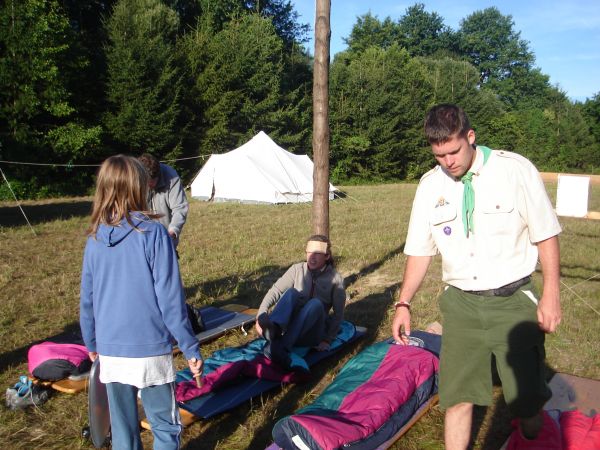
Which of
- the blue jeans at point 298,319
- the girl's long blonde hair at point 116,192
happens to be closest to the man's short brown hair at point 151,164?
the blue jeans at point 298,319

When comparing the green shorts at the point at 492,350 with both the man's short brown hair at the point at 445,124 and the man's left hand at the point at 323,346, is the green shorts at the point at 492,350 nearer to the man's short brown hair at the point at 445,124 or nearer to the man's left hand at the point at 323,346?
the man's short brown hair at the point at 445,124

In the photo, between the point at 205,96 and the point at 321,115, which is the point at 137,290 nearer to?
the point at 321,115

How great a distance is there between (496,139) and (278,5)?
63.5 ft

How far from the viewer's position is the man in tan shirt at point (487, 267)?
7.93 feet

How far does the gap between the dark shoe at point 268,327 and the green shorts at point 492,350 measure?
5.42 feet

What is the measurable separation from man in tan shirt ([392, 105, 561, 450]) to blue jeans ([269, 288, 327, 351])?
5.40 ft

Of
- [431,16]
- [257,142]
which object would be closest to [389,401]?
[257,142]

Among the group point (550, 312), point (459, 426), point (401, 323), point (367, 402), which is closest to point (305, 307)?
point (367, 402)

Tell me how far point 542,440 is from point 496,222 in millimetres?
1272

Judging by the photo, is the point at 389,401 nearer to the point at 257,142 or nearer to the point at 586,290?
the point at 586,290

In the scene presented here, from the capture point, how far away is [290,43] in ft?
124

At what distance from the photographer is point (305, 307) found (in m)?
4.24

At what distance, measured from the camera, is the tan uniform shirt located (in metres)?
2.43

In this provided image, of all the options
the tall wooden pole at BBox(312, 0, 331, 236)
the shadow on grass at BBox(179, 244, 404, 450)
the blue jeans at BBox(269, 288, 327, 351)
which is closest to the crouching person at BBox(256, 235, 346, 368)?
the blue jeans at BBox(269, 288, 327, 351)
